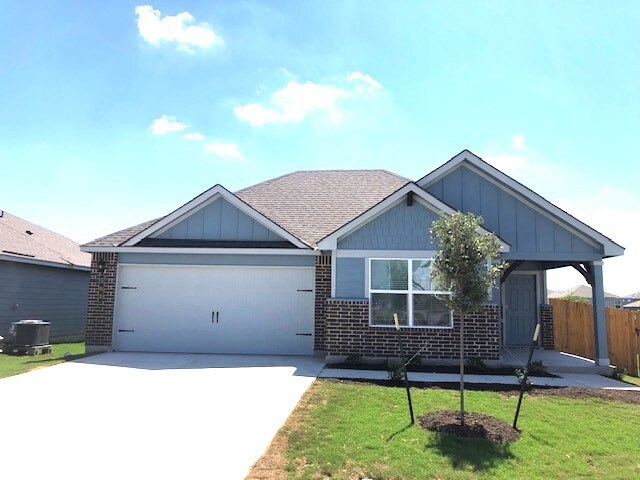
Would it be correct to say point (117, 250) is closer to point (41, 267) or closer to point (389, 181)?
point (41, 267)

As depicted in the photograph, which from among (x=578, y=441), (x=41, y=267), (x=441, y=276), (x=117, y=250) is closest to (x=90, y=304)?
(x=117, y=250)

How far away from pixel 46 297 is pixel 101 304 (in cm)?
557

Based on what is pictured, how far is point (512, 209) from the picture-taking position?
1139 cm

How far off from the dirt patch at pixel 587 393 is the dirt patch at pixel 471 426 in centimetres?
203

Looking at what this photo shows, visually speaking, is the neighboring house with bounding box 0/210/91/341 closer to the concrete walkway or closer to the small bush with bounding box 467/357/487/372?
the concrete walkway

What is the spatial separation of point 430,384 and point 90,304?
30.7ft

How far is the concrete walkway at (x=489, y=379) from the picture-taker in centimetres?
880

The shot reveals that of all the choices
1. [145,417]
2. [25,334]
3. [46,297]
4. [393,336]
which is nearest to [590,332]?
[393,336]

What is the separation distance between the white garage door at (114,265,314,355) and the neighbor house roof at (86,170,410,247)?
1.31m

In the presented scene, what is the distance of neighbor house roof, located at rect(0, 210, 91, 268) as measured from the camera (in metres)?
14.8

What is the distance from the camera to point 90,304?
12.1 meters

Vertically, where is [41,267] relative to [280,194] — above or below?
below

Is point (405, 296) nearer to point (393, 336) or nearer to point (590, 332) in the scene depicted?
point (393, 336)

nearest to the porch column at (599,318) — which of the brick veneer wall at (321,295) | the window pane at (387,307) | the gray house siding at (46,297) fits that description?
the window pane at (387,307)
